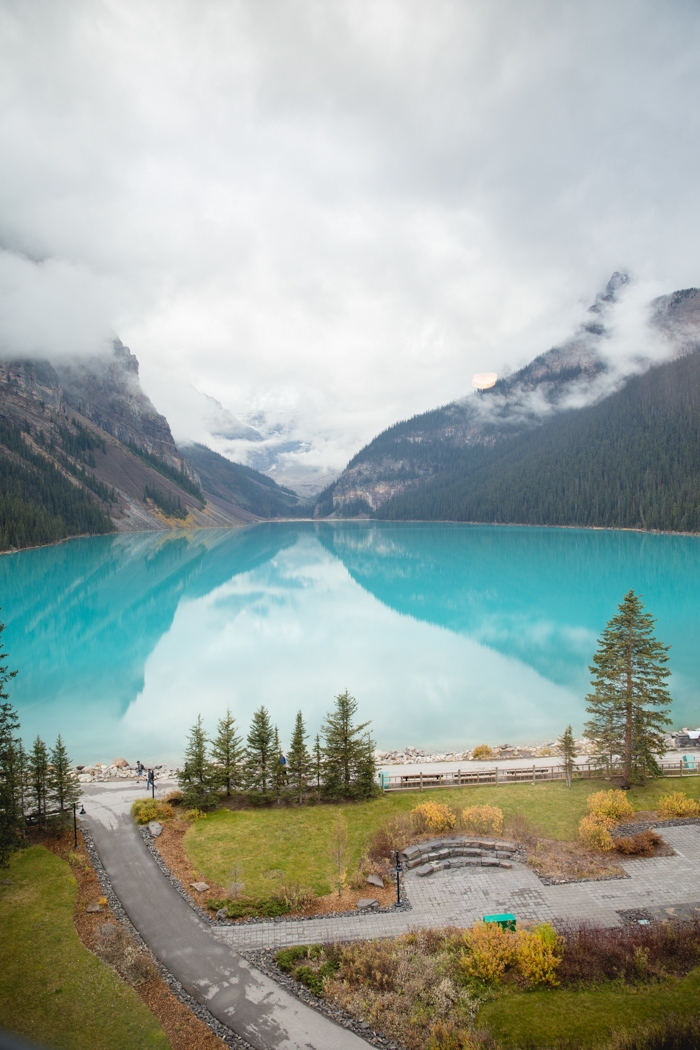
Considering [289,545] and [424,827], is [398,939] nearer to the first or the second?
[424,827]

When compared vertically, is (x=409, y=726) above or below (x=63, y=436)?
below

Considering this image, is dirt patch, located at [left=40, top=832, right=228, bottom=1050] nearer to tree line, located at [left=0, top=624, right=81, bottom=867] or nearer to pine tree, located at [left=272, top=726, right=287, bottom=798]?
tree line, located at [left=0, top=624, right=81, bottom=867]

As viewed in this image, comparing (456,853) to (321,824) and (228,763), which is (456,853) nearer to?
(321,824)

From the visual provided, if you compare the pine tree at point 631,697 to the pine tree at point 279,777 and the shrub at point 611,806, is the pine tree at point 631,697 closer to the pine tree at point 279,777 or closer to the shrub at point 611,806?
the shrub at point 611,806

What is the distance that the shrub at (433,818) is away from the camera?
20297 millimetres

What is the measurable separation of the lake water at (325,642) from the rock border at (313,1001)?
65.0ft

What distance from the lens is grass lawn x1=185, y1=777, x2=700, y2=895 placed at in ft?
61.8

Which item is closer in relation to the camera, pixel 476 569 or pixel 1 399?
pixel 476 569

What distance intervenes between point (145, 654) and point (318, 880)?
38.4 metres

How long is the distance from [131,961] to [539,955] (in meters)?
10.3

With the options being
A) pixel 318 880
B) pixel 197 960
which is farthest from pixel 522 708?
pixel 197 960

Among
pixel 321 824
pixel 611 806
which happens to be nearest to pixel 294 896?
pixel 321 824

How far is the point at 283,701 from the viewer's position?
4003 centimetres

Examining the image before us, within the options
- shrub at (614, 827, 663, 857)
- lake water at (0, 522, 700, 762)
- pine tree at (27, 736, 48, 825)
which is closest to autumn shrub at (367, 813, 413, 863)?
shrub at (614, 827, 663, 857)
